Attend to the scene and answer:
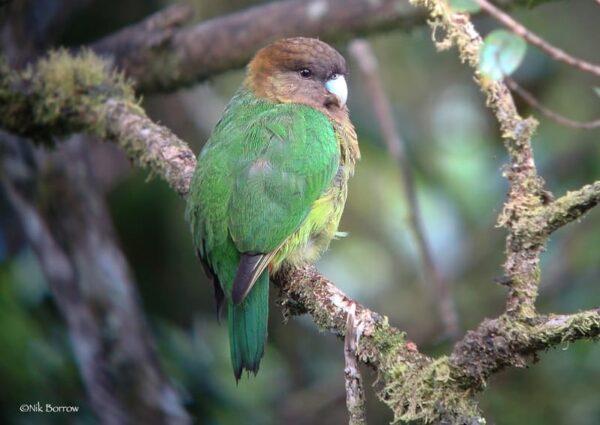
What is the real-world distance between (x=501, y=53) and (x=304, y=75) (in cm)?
159

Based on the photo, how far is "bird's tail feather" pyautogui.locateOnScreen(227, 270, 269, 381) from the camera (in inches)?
104

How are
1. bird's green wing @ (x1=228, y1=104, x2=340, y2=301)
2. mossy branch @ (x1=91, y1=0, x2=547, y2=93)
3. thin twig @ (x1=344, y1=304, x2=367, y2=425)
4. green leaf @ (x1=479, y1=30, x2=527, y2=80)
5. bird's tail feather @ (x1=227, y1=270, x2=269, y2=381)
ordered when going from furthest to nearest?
mossy branch @ (x1=91, y1=0, x2=547, y2=93) < bird's green wing @ (x1=228, y1=104, x2=340, y2=301) < bird's tail feather @ (x1=227, y1=270, x2=269, y2=381) < green leaf @ (x1=479, y1=30, x2=527, y2=80) < thin twig @ (x1=344, y1=304, x2=367, y2=425)

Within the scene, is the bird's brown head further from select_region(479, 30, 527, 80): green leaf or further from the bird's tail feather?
select_region(479, 30, 527, 80): green leaf

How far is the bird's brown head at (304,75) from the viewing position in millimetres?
3506

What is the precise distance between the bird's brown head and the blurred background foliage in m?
0.62

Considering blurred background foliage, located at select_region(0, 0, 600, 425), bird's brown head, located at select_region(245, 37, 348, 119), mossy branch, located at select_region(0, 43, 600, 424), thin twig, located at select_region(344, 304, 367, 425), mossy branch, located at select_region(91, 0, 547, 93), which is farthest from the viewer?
mossy branch, located at select_region(91, 0, 547, 93)

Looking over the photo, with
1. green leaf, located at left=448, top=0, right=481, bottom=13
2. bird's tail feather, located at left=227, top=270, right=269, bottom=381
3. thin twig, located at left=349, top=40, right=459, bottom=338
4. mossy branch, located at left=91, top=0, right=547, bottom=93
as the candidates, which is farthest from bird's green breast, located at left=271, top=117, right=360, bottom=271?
green leaf, located at left=448, top=0, right=481, bottom=13

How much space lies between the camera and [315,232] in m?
3.07

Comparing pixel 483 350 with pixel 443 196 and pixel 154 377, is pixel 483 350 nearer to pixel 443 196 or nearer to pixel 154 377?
pixel 154 377

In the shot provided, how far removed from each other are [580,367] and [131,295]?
1901 mm

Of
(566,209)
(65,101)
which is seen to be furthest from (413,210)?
(566,209)

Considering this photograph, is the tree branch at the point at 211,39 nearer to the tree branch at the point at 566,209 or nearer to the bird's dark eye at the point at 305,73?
the bird's dark eye at the point at 305,73

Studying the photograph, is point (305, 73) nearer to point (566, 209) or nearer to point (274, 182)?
point (274, 182)

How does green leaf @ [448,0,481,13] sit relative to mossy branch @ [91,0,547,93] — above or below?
below
